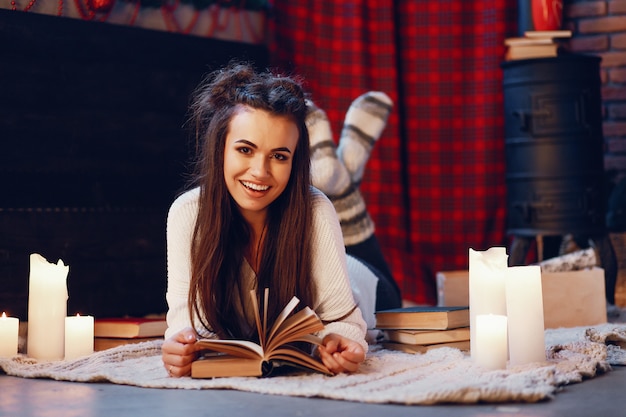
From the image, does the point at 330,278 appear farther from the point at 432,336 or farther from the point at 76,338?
the point at 76,338

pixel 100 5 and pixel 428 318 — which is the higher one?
pixel 100 5

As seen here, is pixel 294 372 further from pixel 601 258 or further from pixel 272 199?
pixel 601 258

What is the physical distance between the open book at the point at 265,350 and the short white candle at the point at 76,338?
0.46 meters

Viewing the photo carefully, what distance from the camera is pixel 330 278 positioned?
6.13 ft

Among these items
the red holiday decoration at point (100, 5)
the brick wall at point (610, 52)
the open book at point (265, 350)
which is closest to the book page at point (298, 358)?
the open book at point (265, 350)

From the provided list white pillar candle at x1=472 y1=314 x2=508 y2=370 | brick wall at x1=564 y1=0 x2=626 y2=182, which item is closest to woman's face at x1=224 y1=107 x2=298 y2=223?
white pillar candle at x1=472 y1=314 x2=508 y2=370

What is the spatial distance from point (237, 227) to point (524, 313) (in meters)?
0.61

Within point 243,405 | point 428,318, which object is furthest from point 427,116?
point 243,405

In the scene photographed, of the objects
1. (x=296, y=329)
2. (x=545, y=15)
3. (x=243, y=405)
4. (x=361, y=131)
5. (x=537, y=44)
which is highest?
(x=545, y=15)

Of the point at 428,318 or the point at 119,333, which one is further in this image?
the point at 119,333

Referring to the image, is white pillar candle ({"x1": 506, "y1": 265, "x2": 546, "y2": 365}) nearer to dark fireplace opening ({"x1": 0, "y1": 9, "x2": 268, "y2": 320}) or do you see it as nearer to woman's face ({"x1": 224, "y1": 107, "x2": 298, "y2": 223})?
woman's face ({"x1": 224, "y1": 107, "x2": 298, "y2": 223})

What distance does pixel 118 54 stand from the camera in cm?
278

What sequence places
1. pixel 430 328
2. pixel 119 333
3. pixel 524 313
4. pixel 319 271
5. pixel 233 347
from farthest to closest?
pixel 119 333 < pixel 430 328 < pixel 319 271 < pixel 524 313 < pixel 233 347

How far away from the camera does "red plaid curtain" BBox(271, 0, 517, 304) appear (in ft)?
11.6
